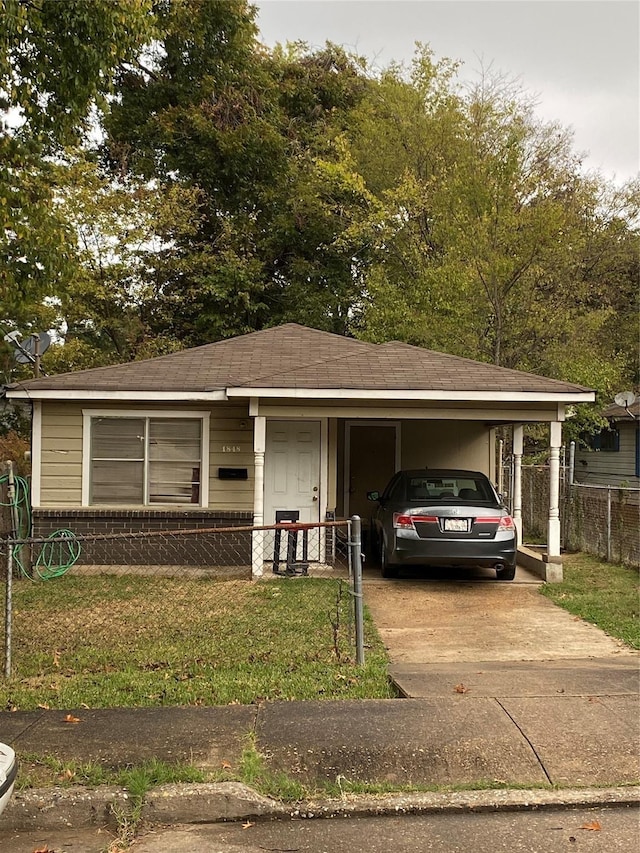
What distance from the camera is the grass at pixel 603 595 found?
7.86 meters

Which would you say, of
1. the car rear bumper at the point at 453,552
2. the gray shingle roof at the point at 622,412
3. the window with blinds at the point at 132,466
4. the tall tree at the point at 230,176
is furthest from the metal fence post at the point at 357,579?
the gray shingle roof at the point at 622,412

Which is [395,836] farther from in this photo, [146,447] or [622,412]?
[622,412]

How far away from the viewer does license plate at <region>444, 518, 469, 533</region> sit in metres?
9.80

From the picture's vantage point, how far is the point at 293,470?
39.7ft

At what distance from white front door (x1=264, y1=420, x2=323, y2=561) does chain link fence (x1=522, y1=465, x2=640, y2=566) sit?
15.4 feet

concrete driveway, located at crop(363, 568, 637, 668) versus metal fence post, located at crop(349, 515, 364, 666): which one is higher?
metal fence post, located at crop(349, 515, 364, 666)

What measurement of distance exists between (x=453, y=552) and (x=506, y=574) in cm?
130

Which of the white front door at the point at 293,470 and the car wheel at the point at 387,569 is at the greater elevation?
the white front door at the point at 293,470

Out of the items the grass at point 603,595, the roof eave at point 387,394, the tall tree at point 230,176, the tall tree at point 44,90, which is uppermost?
the tall tree at point 230,176

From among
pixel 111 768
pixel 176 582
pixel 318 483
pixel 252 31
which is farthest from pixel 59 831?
pixel 252 31

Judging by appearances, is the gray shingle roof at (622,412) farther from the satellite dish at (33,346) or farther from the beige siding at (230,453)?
the satellite dish at (33,346)

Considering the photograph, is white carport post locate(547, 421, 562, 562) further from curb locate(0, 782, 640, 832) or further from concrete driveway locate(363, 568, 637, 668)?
curb locate(0, 782, 640, 832)

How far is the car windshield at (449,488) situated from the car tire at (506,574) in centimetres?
98

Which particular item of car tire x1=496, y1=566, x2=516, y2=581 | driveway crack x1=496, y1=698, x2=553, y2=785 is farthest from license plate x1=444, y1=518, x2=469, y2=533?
driveway crack x1=496, y1=698, x2=553, y2=785
